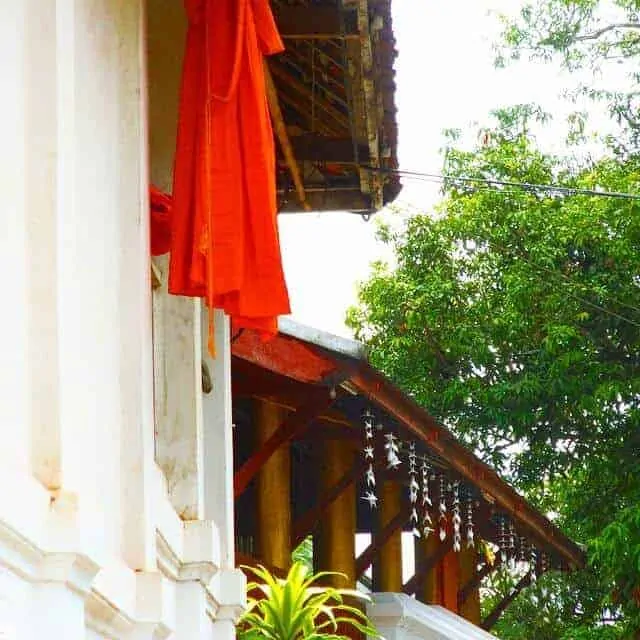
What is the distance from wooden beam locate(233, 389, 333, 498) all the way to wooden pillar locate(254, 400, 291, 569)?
0.91 metres

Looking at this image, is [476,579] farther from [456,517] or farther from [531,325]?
[531,325]

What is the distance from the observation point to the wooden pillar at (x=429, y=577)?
14.9m

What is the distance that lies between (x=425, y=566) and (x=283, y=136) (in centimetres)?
686

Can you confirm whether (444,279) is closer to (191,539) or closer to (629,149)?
(629,149)

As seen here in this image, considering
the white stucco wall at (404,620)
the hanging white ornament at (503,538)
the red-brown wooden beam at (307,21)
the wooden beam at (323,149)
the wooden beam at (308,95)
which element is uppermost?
the red-brown wooden beam at (307,21)

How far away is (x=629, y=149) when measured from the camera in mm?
22734

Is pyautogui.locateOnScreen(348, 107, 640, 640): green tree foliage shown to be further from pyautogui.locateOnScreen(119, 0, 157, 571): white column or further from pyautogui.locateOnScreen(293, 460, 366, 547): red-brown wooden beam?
pyautogui.locateOnScreen(119, 0, 157, 571): white column

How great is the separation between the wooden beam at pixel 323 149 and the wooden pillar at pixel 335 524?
350 cm

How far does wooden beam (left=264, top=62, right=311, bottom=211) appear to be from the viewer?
25.4 feet

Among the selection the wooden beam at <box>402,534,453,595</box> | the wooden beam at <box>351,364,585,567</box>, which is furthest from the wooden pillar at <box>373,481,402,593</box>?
the wooden beam at <box>351,364,585,567</box>

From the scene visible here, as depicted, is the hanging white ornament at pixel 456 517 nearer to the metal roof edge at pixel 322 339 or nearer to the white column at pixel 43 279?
the metal roof edge at pixel 322 339

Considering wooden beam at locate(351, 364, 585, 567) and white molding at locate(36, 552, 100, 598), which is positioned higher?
white molding at locate(36, 552, 100, 598)

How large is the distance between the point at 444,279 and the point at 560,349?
6.52ft

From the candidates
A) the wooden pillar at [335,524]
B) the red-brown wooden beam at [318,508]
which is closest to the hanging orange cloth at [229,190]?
the red-brown wooden beam at [318,508]
